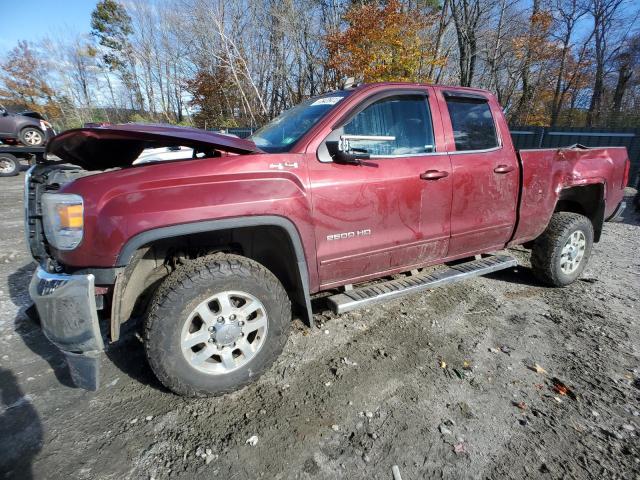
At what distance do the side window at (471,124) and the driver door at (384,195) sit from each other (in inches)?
10.1

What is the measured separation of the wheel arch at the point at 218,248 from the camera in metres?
1.99

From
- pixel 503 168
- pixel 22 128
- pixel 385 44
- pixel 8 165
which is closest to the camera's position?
pixel 503 168

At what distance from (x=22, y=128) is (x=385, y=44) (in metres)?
13.8

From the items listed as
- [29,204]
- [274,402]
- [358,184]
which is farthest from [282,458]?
[29,204]

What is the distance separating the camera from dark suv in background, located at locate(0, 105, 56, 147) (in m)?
11.6

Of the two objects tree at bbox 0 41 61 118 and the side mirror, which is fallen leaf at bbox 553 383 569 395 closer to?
the side mirror

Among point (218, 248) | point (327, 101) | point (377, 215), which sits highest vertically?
point (327, 101)

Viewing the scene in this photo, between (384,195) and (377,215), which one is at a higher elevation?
(384,195)

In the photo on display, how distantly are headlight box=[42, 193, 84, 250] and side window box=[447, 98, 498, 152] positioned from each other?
285 centimetres

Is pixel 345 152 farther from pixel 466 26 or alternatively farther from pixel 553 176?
pixel 466 26

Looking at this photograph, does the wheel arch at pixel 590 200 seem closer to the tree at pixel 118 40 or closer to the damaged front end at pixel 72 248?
the damaged front end at pixel 72 248

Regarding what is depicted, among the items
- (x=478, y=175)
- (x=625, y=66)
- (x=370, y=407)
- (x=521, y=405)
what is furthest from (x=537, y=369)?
(x=625, y=66)

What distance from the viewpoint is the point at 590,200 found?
406 cm

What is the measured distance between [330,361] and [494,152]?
7.88 ft
